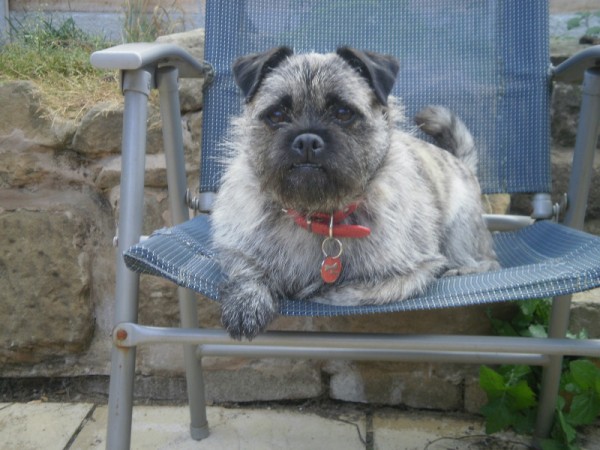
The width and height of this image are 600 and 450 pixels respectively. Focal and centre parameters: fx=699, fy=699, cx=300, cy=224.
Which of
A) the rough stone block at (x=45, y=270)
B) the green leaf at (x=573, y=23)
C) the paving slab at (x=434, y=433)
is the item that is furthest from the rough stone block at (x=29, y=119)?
the green leaf at (x=573, y=23)

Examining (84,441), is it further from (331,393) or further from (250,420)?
(331,393)

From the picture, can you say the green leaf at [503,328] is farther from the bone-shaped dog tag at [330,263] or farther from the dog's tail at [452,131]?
the bone-shaped dog tag at [330,263]

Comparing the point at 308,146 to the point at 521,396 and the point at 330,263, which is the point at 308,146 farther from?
the point at 521,396

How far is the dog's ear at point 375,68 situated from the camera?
6.14ft

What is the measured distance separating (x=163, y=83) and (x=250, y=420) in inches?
51.6

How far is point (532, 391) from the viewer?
8.04 ft

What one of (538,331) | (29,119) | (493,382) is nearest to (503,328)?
(538,331)

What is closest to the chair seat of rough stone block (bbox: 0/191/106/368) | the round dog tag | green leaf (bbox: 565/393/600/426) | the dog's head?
the round dog tag

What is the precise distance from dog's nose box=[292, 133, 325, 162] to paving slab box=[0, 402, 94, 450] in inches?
57.4

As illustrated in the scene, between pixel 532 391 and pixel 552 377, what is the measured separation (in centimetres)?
22

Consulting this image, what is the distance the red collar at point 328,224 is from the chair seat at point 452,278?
24 cm

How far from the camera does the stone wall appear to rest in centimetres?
266

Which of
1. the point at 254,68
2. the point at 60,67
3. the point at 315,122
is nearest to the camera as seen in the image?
the point at 315,122

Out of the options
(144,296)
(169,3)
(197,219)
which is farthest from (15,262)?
(169,3)
